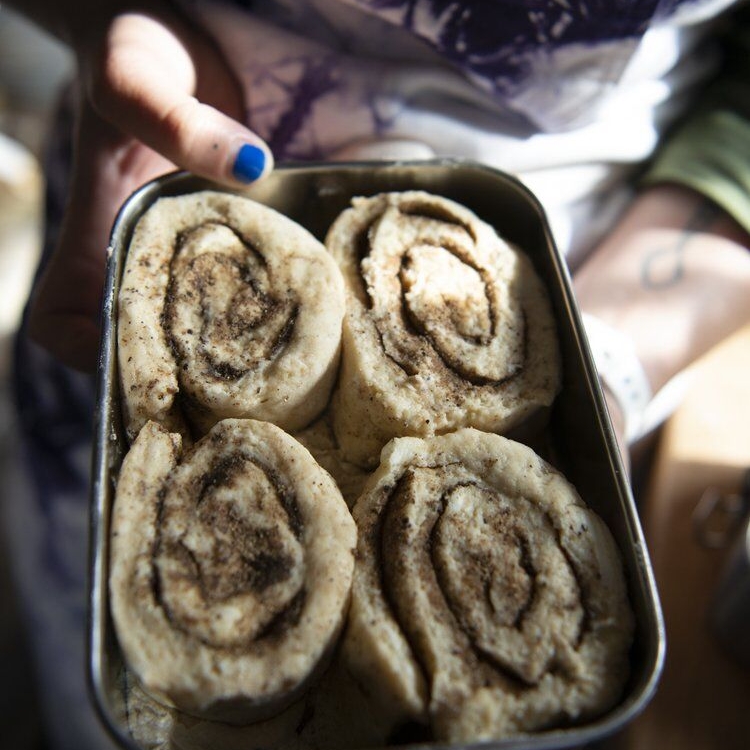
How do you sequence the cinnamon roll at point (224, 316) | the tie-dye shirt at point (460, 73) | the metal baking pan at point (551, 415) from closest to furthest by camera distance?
the metal baking pan at point (551, 415)
the cinnamon roll at point (224, 316)
the tie-dye shirt at point (460, 73)

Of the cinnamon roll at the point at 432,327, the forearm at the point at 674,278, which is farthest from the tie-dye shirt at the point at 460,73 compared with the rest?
the cinnamon roll at the point at 432,327

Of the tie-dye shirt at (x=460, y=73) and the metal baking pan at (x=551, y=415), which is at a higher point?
the tie-dye shirt at (x=460, y=73)

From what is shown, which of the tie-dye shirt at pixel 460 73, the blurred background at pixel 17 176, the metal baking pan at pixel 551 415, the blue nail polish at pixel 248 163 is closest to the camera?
the metal baking pan at pixel 551 415

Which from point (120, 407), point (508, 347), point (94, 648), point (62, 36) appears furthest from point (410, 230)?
point (62, 36)

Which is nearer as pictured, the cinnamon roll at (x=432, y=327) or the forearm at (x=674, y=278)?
the cinnamon roll at (x=432, y=327)

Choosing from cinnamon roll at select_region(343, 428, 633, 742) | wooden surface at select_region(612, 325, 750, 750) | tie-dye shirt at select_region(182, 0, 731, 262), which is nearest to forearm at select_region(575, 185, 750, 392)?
tie-dye shirt at select_region(182, 0, 731, 262)

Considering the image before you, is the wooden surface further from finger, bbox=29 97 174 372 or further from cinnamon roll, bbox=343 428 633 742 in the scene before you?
finger, bbox=29 97 174 372

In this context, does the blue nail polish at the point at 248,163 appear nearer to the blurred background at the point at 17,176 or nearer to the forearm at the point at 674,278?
the forearm at the point at 674,278
